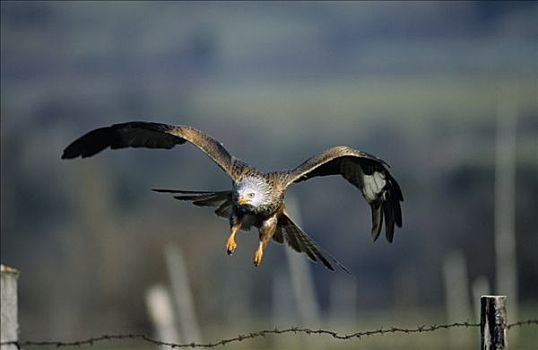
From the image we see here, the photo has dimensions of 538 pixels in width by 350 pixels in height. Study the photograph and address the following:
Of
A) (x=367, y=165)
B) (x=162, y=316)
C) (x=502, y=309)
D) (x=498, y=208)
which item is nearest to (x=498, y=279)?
(x=498, y=208)

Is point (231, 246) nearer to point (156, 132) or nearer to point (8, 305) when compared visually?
point (156, 132)

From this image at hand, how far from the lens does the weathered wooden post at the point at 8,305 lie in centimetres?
852

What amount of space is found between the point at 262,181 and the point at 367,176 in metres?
1.48

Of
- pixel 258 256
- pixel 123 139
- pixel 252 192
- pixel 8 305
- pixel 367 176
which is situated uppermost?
pixel 123 139

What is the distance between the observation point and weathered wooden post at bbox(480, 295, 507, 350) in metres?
9.05

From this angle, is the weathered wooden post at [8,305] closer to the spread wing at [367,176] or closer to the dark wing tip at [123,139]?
the dark wing tip at [123,139]

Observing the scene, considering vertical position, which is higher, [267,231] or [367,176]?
[367,176]

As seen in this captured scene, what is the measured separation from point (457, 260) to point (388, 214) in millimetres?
26469

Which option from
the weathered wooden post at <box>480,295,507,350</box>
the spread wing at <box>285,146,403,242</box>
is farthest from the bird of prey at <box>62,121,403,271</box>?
the weathered wooden post at <box>480,295,507,350</box>

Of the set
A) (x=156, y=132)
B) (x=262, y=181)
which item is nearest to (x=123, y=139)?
(x=156, y=132)

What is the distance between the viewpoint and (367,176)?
14547mm

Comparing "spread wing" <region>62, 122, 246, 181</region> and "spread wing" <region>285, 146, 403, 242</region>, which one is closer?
"spread wing" <region>285, 146, 403, 242</region>

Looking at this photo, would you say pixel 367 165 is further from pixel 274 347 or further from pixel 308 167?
pixel 274 347

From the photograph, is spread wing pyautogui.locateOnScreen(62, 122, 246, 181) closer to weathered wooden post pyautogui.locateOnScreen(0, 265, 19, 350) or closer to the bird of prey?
the bird of prey
